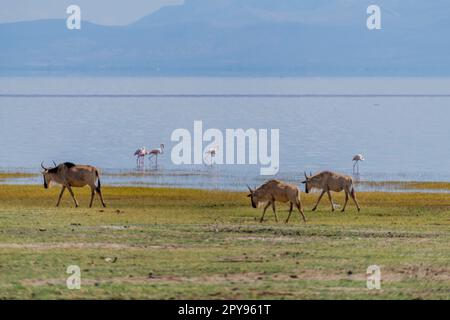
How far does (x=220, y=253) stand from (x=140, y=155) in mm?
35672

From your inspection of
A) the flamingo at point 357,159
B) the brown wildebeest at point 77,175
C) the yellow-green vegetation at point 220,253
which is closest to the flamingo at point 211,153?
the flamingo at point 357,159

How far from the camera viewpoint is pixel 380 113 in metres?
114

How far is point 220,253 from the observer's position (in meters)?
20.9

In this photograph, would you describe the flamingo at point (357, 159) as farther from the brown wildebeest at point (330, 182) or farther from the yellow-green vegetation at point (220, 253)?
the yellow-green vegetation at point (220, 253)

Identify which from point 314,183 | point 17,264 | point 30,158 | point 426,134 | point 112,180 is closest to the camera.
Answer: point 17,264

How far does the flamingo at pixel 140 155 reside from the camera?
2194 inches

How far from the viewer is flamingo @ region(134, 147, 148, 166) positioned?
183ft

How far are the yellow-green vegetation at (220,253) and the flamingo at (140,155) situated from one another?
23.3 m

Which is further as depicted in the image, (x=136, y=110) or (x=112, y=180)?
(x=136, y=110)

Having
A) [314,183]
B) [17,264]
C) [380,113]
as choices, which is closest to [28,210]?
[314,183]
